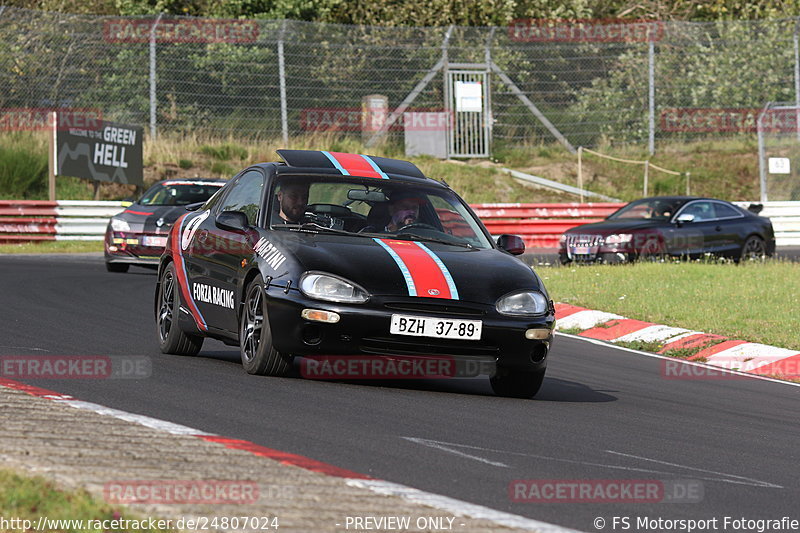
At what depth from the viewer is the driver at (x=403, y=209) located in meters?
9.64

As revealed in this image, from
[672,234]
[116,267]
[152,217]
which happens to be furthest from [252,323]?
[672,234]

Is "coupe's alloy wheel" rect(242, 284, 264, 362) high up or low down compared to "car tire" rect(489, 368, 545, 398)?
up

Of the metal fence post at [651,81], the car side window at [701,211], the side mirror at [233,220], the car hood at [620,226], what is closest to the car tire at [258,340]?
the side mirror at [233,220]

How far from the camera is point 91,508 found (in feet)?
15.2

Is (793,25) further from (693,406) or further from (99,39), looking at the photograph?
(693,406)

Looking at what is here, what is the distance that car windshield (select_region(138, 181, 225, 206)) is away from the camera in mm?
21484

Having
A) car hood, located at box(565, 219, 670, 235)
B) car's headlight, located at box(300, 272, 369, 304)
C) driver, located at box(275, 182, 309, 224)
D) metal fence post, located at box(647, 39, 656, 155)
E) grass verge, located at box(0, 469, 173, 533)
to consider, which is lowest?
car hood, located at box(565, 219, 670, 235)

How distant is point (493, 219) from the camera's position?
28.6 meters

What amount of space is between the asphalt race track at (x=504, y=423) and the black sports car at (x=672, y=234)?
9.80 meters

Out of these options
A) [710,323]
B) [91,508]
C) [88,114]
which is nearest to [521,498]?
[91,508]

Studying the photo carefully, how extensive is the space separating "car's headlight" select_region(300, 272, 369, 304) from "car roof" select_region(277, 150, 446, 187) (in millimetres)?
1532

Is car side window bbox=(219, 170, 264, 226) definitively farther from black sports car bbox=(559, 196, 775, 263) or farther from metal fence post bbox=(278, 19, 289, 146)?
metal fence post bbox=(278, 19, 289, 146)

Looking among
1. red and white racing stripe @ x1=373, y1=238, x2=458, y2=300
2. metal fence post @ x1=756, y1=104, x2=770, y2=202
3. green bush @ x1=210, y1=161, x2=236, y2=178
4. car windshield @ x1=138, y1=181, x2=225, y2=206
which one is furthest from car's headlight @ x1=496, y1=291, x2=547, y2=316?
green bush @ x1=210, y1=161, x2=236, y2=178

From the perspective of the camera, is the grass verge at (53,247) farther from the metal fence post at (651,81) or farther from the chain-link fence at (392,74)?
the metal fence post at (651,81)
